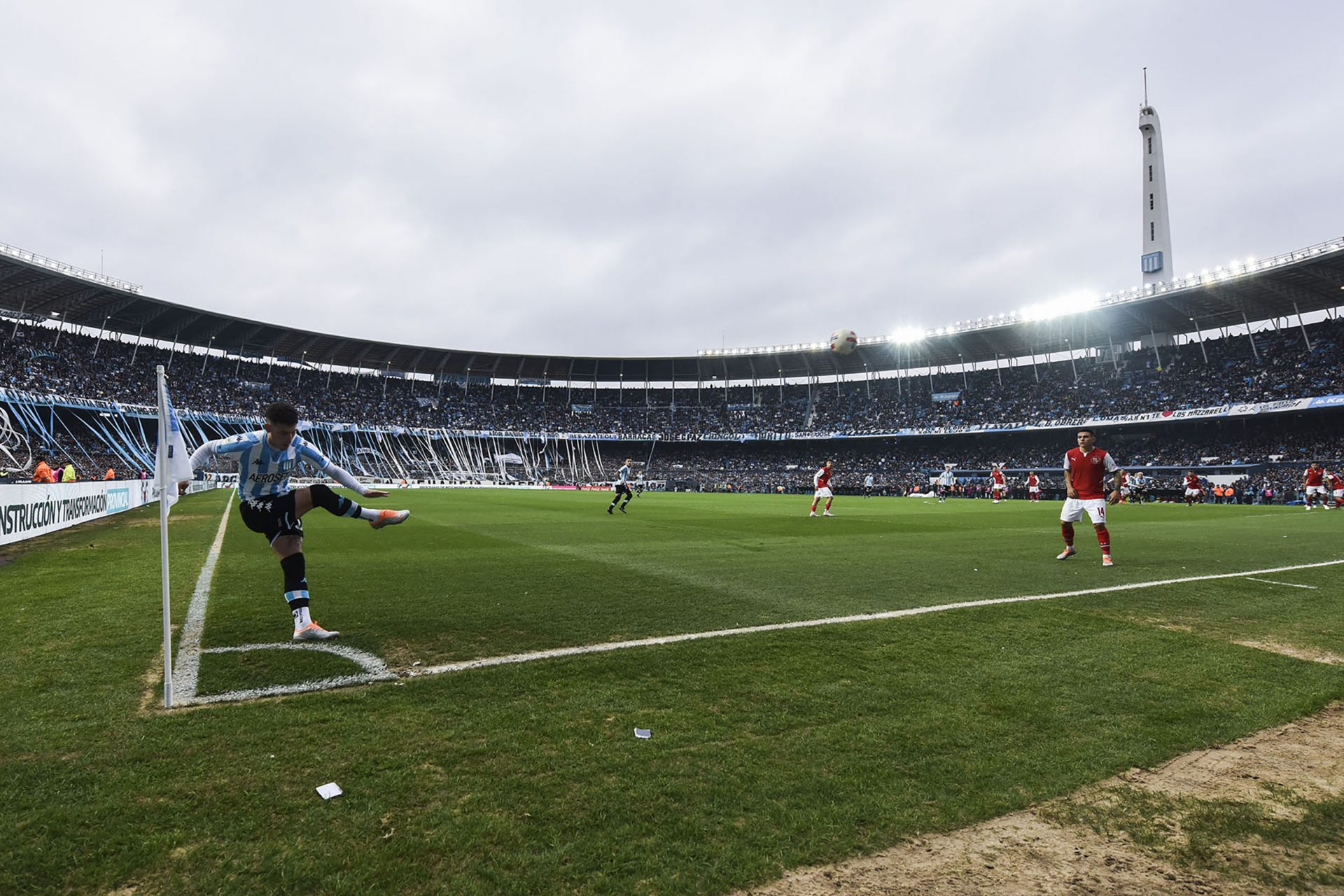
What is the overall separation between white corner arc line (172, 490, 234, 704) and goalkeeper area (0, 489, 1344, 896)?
0.06m

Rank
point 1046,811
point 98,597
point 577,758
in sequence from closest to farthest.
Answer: point 1046,811 < point 577,758 < point 98,597

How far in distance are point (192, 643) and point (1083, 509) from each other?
12266 mm

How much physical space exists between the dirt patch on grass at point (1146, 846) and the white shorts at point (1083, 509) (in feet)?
27.5

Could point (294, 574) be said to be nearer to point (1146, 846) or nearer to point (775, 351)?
point (1146, 846)

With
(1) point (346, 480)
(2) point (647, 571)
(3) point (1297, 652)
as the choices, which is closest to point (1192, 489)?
(3) point (1297, 652)

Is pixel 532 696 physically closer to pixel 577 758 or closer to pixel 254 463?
pixel 577 758

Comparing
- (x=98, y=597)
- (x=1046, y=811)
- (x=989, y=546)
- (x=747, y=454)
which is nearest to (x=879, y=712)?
(x=1046, y=811)

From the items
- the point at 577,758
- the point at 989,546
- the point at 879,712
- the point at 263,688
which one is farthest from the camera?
the point at 989,546

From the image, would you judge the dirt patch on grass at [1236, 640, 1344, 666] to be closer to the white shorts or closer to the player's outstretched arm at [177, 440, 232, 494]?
the white shorts

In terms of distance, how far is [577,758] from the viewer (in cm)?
332

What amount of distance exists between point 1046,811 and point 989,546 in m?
11.5

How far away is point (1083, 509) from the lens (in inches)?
440

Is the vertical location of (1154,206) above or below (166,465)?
above

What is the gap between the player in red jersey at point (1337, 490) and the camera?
1187 inches
